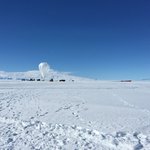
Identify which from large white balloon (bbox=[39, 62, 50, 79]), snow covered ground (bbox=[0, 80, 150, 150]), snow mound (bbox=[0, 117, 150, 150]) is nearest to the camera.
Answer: snow mound (bbox=[0, 117, 150, 150])

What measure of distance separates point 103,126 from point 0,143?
4280 millimetres

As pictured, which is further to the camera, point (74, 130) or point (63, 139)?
point (74, 130)

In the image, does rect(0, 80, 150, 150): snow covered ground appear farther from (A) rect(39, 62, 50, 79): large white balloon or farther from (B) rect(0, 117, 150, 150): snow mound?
(A) rect(39, 62, 50, 79): large white balloon

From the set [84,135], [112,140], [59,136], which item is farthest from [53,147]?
[112,140]

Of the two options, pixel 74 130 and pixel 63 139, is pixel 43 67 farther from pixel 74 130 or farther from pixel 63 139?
pixel 63 139

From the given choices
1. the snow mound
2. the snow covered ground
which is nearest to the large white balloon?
the snow covered ground

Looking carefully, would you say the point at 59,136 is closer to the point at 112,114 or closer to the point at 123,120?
A: the point at 123,120

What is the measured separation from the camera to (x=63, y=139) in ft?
23.9

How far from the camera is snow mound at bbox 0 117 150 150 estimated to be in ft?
21.6

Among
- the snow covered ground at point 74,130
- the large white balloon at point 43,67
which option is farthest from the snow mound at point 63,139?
the large white balloon at point 43,67

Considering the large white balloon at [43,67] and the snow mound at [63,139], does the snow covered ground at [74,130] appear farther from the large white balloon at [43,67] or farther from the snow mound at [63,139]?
the large white balloon at [43,67]

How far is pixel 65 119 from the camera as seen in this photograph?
33.4 ft

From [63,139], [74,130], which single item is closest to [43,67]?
[74,130]

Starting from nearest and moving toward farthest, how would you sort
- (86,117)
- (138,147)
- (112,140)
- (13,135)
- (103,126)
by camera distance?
(138,147) < (112,140) < (13,135) < (103,126) < (86,117)
